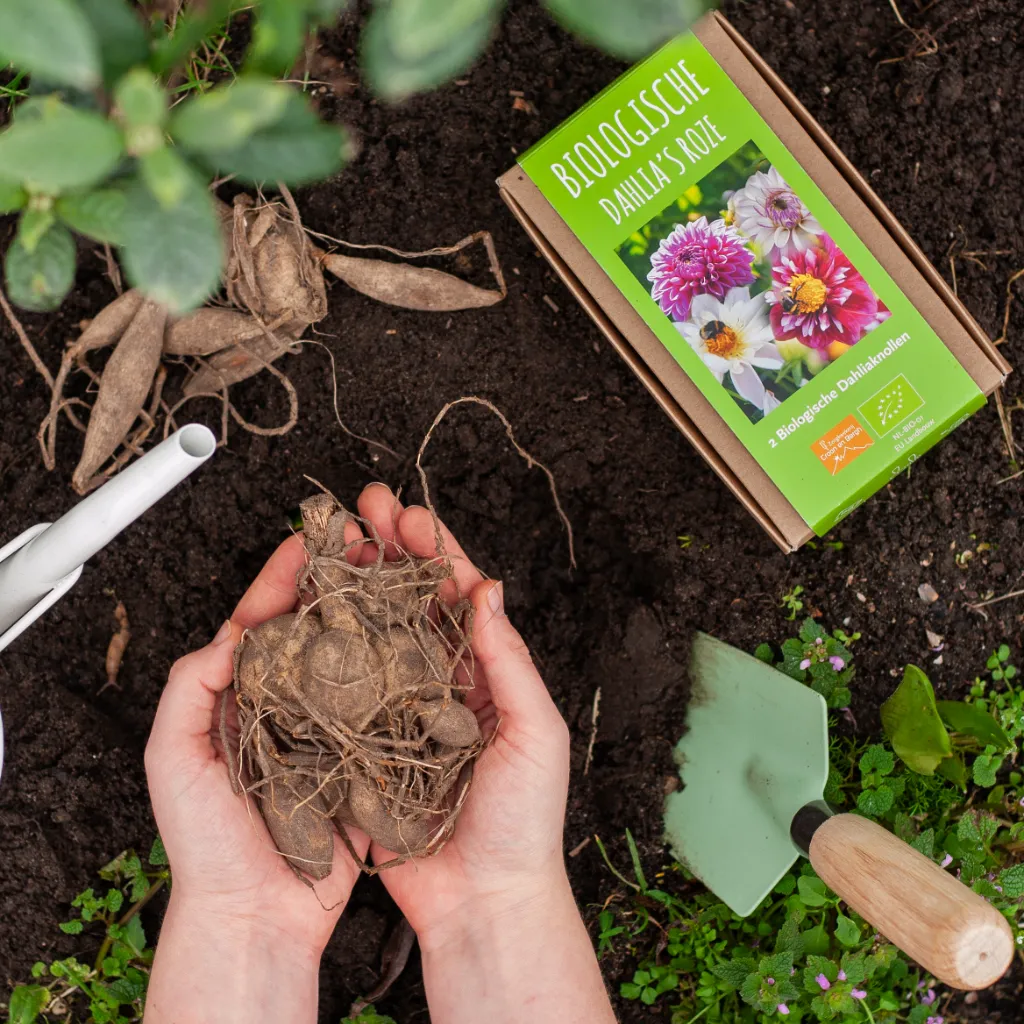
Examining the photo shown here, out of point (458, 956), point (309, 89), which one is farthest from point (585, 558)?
point (309, 89)

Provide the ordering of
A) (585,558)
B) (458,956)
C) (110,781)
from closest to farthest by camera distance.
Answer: (458,956)
(110,781)
(585,558)

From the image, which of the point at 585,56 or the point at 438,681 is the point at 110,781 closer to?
the point at 438,681

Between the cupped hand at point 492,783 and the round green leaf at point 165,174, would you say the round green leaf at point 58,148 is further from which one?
the cupped hand at point 492,783

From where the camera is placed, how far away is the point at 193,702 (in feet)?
3.91

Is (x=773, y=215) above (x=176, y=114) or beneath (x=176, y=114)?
beneath

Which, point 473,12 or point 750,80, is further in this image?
point 750,80

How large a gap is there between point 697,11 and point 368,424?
3.70 feet

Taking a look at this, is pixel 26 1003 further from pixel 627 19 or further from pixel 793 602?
pixel 627 19

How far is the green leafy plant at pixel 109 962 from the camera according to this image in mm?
1420

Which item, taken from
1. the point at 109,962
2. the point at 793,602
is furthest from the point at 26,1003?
the point at 793,602

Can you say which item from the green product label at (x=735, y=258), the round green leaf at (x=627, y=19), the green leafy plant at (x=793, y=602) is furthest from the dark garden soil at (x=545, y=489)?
the round green leaf at (x=627, y=19)

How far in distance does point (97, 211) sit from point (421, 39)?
13.6 inches

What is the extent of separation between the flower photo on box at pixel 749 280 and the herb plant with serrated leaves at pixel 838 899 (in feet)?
1.52

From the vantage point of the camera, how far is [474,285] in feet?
4.87
